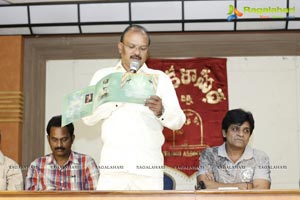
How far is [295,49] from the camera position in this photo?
5.11 meters

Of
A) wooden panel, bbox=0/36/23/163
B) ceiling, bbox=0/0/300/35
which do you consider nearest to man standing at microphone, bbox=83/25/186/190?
ceiling, bbox=0/0/300/35

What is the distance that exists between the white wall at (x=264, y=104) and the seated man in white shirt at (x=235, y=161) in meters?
1.27

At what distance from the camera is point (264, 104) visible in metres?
5.10

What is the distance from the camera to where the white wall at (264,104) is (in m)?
Result: 5.01

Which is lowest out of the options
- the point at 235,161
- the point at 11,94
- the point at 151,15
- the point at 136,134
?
the point at 235,161

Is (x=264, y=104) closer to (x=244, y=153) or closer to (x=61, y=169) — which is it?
(x=244, y=153)

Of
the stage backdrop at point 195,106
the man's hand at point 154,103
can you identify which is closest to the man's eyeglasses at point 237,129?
the man's hand at point 154,103

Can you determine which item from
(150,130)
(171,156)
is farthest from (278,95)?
(150,130)

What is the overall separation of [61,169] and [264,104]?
202 cm

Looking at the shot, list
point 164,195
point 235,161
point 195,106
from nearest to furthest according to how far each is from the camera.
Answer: point 164,195, point 235,161, point 195,106

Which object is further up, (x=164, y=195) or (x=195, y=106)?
(x=195, y=106)

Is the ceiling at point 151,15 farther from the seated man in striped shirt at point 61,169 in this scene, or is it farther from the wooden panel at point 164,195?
the wooden panel at point 164,195

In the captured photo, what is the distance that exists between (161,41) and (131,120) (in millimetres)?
2223

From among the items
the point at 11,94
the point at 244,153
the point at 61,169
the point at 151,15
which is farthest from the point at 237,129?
the point at 11,94
